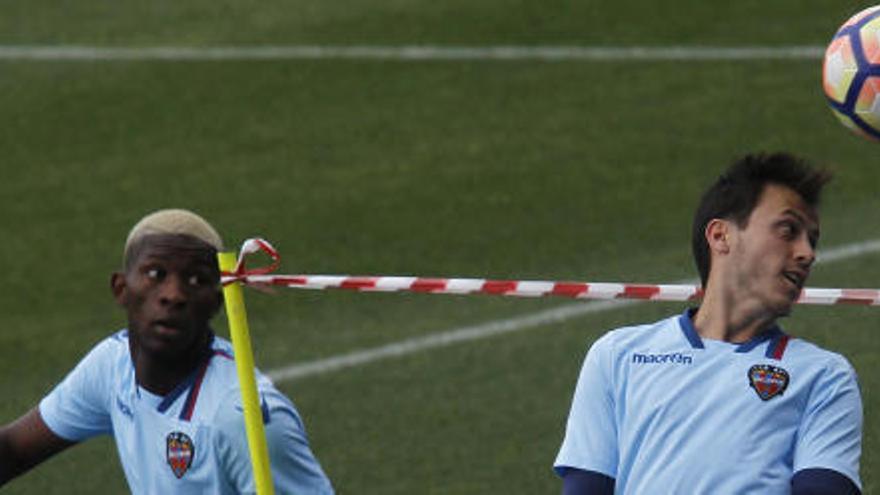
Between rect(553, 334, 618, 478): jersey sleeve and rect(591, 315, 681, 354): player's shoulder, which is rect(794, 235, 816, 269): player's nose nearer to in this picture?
rect(591, 315, 681, 354): player's shoulder

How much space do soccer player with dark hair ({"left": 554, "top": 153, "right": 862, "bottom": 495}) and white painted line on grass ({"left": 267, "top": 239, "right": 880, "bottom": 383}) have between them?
6.49 meters

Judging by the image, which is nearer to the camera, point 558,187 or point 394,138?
point 558,187

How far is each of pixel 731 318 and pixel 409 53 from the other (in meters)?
12.5

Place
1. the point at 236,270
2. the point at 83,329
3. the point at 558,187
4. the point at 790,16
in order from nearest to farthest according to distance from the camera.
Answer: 1. the point at 236,270
2. the point at 83,329
3. the point at 558,187
4. the point at 790,16

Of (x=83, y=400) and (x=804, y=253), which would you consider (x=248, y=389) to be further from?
(x=804, y=253)

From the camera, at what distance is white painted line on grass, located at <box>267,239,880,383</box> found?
12.5 m

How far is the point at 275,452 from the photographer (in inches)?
267

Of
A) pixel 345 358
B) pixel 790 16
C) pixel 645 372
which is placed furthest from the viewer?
pixel 790 16

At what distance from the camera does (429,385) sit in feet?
39.5

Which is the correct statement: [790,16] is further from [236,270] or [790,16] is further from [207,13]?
[236,270]

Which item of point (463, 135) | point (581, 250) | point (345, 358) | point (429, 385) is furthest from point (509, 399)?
point (463, 135)

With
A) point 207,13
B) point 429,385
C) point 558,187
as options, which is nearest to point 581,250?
point 558,187

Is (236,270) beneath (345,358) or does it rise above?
above

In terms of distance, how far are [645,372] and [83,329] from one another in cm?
798
